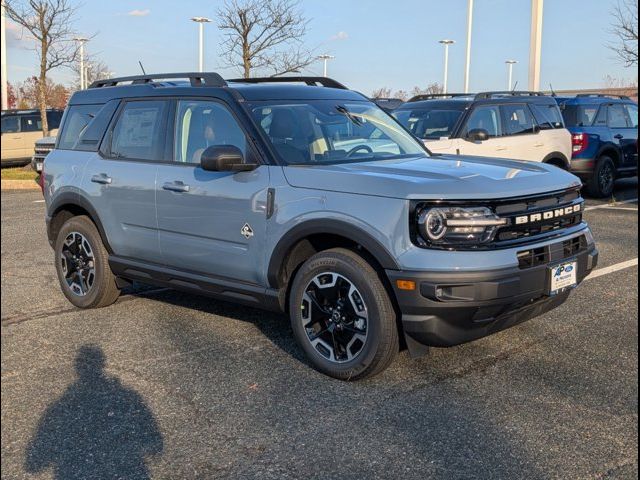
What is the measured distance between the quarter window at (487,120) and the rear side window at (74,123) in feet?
18.1

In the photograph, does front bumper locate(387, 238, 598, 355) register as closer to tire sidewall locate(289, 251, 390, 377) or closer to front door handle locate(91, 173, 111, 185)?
tire sidewall locate(289, 251, 390, 377)

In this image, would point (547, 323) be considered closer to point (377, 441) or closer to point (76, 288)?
point (377, 441)

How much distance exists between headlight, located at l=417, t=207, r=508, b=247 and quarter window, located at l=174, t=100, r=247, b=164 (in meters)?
1.54

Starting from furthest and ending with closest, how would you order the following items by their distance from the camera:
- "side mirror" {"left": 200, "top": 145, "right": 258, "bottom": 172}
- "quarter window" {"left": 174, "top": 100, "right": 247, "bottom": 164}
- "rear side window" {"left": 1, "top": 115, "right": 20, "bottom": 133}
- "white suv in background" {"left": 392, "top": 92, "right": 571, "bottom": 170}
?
"rear side window" {"left": 1, "top": 115, "right": 20, "bottom": 133}
"white suv in background" {"left": 392, "top": 92, "right": 571, "bottom": 170}
"quarter window" {"left": 174, "top": 100, "right": 247, "bottom": 164}
"side mirror" {"left": 200, "top": 145, "right": 258, "bottom": 172}

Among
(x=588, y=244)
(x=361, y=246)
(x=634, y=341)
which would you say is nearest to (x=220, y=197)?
(x=361, y=246)

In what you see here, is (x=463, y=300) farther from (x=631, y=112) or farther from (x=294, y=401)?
(x=631, y=112)

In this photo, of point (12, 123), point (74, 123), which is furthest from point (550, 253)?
point (12, 123)

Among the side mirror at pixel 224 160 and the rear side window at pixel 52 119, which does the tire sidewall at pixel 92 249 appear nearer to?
the side mirror at pixel 224 160

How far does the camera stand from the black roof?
16.6 ft

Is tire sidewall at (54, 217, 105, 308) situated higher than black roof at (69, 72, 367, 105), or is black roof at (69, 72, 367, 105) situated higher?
black roof at (69, 72, 367, 105)

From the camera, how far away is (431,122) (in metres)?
10.2

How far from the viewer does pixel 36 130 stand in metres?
21.1

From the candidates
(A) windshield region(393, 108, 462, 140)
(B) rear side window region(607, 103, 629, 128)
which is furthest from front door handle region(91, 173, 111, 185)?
(B) rear side window region(607, 103, 629, 128)

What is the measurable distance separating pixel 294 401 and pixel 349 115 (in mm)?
2256
